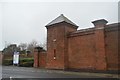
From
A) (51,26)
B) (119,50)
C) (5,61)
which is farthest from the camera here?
(5,61)

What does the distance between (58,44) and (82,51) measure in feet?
17.3

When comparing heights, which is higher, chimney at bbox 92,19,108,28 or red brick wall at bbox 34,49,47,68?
chimney at bbox 92,19,108,28

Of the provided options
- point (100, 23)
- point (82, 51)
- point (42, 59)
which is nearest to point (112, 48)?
point (100, 23)

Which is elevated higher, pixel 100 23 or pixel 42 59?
pixel 100 23

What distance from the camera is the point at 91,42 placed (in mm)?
30172

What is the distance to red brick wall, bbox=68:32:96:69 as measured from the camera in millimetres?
30047

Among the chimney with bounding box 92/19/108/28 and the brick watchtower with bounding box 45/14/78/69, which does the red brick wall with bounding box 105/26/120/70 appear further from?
the brick watchtower with bounding box 45/14/78/69

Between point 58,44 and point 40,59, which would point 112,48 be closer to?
point 58,44

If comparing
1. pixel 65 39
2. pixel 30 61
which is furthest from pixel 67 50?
pixel 30 61

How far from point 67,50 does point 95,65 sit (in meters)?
6.73

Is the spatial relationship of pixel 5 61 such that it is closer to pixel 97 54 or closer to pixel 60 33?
pixel 60 33

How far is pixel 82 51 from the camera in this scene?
104 ft

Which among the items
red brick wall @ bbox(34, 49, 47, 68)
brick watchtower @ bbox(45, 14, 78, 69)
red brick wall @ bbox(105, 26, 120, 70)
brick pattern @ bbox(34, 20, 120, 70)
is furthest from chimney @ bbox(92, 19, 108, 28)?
red brick wall @ bbox(34, 49, 47, 68)

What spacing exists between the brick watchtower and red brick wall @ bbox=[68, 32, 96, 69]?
1009mm
